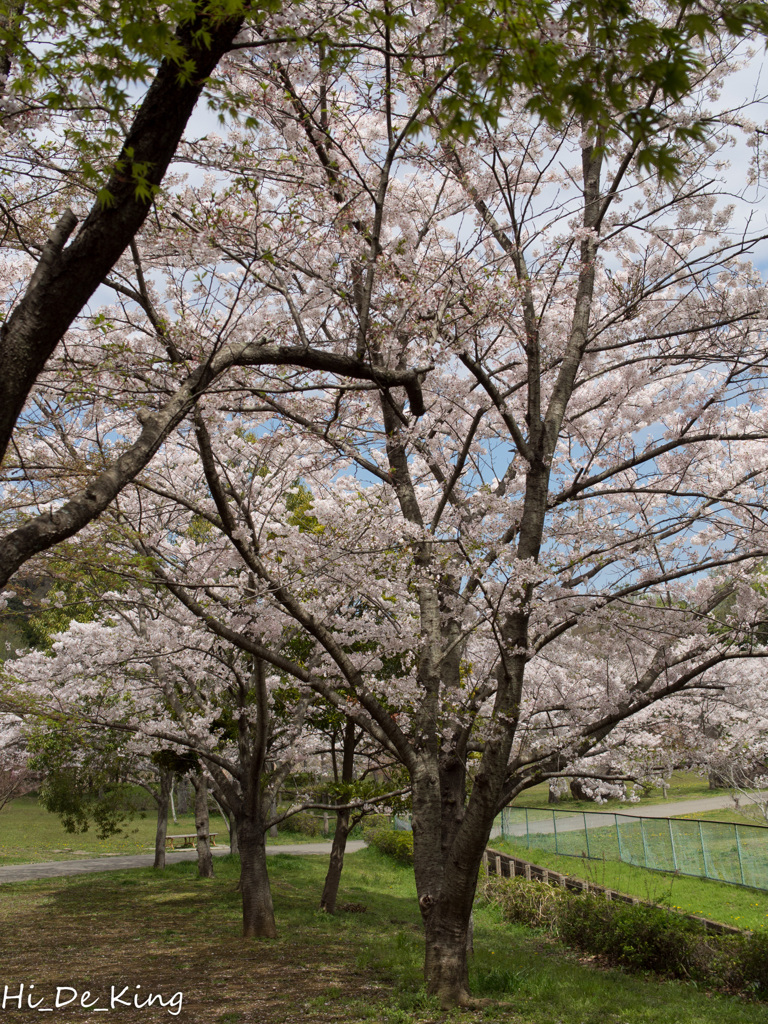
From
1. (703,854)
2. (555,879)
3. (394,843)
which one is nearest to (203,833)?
(394,843)

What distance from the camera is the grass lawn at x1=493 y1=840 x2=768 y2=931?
1057 cm

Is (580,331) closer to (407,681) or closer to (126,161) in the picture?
(407,681)

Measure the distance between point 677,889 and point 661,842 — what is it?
1242mm

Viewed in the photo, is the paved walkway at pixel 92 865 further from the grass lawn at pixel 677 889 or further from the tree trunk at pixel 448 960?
the tree trunk at pixel 448 960

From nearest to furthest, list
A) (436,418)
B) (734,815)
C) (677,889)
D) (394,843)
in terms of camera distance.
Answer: (436,418) < (677,889) < (734,815) < (394,843)

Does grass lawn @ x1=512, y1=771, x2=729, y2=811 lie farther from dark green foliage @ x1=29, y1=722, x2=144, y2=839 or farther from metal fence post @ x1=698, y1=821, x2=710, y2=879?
dark green foliage @ x1=29, y1=722, x2=144, y2=839

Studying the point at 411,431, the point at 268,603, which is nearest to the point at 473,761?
the point at 268,603

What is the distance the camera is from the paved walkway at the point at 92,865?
17.1m

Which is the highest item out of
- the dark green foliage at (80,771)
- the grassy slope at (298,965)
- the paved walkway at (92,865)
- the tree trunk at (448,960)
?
the dark green foliage at (80,771)

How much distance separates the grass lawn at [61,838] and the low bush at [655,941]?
565 inches

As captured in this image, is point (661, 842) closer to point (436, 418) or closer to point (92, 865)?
point (436, 418)

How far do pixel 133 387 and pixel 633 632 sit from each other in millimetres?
5168

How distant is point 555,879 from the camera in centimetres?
1290

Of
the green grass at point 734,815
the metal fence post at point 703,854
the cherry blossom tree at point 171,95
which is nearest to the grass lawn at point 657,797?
the green grass at point 734,815
